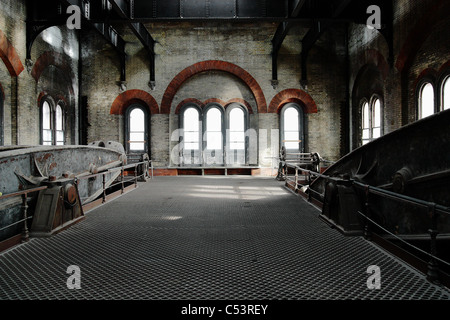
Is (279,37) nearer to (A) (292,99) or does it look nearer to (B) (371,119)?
(A) (292,99)

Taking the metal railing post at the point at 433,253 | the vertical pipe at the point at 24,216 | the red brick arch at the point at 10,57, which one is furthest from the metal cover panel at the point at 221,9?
the metal railing post at the point at 433,253

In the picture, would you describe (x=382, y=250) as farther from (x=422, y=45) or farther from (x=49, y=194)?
(x=422, y=45)

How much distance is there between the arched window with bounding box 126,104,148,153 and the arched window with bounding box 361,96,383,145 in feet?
29.5

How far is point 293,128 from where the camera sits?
13500 mm

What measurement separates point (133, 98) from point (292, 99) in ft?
22.2

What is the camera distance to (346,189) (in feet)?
13.4

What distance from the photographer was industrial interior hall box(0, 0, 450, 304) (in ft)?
9.04

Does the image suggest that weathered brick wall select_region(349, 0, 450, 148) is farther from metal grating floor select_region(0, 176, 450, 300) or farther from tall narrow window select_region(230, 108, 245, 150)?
metal grating floor select_region(0, 176, 450, 300)

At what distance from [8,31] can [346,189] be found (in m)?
10.0

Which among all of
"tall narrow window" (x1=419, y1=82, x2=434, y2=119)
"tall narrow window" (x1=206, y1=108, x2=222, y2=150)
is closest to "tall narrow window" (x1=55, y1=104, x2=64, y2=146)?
"tall narrow window" (x1=206, y1=108, x2=222, y2=150)

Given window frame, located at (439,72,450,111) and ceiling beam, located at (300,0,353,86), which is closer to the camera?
window frame, located at (439,72,450,111)

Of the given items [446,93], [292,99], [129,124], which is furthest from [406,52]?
[129,124]

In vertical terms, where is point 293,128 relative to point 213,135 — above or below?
above

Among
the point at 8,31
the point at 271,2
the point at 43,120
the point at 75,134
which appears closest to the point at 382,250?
the point at 271,2
